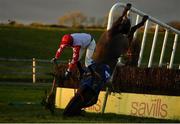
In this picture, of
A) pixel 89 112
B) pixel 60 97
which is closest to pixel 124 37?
pixel 89 112

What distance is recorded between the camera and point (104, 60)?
975 centimetres

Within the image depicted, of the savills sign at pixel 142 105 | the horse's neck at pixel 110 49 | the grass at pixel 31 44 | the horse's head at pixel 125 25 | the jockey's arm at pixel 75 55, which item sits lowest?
the grass at pixel 31 44

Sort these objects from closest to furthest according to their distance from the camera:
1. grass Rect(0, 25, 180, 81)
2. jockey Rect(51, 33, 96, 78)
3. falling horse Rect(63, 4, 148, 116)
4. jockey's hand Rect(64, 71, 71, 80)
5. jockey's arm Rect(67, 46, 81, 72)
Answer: falling horse Rect(63, 4, 148, 116) < jockey Rect(51, 33, 96, 78) < jockey's arm Rect(67, 46, 81, 72) < jockey's hand Rect(64, 71, 71, 80) < grass Rect(0, 25, 180, 81)

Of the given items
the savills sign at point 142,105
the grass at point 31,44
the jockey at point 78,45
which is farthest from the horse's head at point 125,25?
the grass at point 31,44

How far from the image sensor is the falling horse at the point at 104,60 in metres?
9.71

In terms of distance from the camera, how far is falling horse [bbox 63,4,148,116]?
31.9 feet

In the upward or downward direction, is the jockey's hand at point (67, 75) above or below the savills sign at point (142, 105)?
above

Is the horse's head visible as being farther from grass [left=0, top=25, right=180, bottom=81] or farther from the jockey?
grass [left=0, top=25, right=180, bottom=81]

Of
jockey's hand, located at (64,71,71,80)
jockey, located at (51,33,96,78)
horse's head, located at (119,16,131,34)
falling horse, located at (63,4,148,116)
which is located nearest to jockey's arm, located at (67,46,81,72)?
jockey, located at (51,33,96,78)

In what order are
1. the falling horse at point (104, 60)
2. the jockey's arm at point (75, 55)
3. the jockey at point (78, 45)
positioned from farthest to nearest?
1. the jockey's arm at point (75, 55)
2. the jockey at point (78, 45)
3. the falling horse at point (104, 60)

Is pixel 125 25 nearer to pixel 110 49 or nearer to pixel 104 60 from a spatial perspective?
pixel 110 49

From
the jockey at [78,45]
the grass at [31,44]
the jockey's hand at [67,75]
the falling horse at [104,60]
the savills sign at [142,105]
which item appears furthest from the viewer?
the grass at [31,44]

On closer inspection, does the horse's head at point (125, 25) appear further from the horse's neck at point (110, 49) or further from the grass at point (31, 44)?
the grass at point (31, 44)

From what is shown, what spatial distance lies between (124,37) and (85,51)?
5.55ft
